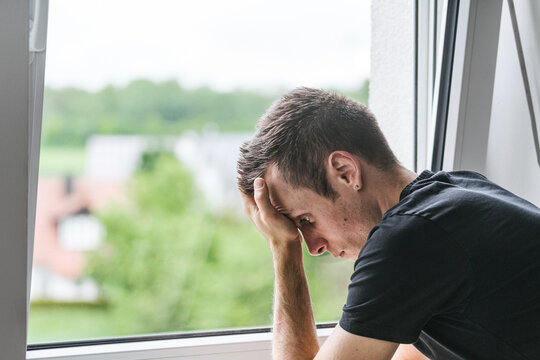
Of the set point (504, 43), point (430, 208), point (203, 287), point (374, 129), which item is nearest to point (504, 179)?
point (504, 43)

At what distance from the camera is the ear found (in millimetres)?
1097

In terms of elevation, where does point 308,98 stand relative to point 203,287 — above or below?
above

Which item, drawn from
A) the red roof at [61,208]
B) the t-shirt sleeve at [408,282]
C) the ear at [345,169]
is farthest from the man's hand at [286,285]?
the red roof at [61,208]

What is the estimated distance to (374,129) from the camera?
1152mm

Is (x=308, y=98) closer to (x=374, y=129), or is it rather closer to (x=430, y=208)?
(x=374, y=129)

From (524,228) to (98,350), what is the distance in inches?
38.7

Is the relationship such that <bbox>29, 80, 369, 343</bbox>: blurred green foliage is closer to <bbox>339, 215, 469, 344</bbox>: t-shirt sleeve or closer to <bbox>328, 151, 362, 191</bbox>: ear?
<bbox>328, 151, 362, 191</bbox>: ear

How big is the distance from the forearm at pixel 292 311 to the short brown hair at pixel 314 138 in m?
0.20

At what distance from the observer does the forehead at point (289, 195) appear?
3.77 feet

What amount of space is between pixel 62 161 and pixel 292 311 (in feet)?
2.07

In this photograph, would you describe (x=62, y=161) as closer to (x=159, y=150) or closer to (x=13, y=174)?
(x=159, y=150)

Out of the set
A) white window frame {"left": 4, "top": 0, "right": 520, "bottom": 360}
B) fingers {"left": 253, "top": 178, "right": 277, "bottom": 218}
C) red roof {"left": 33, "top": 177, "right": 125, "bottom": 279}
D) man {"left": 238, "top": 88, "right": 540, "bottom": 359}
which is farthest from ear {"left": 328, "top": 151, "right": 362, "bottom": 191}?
red roof {"left": 33, "top": 177, "right": 125, "bottom": 279}

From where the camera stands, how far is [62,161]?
1.39 meters

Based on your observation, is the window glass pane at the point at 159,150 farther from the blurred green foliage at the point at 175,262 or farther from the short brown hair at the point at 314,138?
the short brown hair at the point at 314,138
